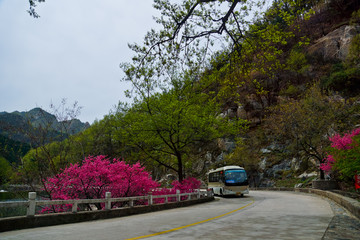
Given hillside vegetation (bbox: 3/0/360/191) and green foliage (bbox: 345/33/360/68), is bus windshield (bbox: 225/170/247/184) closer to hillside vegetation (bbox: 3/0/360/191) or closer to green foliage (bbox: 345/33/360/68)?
hillside vegetation (bbox: 3/0/360/191)

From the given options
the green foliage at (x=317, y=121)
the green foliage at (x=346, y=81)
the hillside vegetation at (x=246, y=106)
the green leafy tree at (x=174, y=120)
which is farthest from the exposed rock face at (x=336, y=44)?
the green leafy tree at (x=174, y=120)

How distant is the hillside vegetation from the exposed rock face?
22 centimetres

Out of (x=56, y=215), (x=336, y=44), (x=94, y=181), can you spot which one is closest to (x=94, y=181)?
(x=94, y=181)

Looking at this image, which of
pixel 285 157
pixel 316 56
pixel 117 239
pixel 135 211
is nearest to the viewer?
pixel 117 239

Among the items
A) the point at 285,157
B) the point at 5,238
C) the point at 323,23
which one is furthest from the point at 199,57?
the point at 323,23

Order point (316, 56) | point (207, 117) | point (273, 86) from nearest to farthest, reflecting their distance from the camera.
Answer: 1. point (207, 117)
2. point (316, 56)
3. point (273, 86)

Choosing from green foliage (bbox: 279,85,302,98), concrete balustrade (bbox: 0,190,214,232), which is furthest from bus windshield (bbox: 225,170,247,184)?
green foliage (bbox: 279,85,302,98)

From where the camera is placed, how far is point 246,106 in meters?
60.8

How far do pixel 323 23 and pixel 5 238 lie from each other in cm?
7503

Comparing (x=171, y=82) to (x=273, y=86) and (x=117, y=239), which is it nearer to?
(x=117, y=239)

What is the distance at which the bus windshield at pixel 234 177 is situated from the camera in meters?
29.9

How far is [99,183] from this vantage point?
580 inches

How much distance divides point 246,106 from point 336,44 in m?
21.4

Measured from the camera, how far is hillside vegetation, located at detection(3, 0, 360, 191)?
13.8 m
